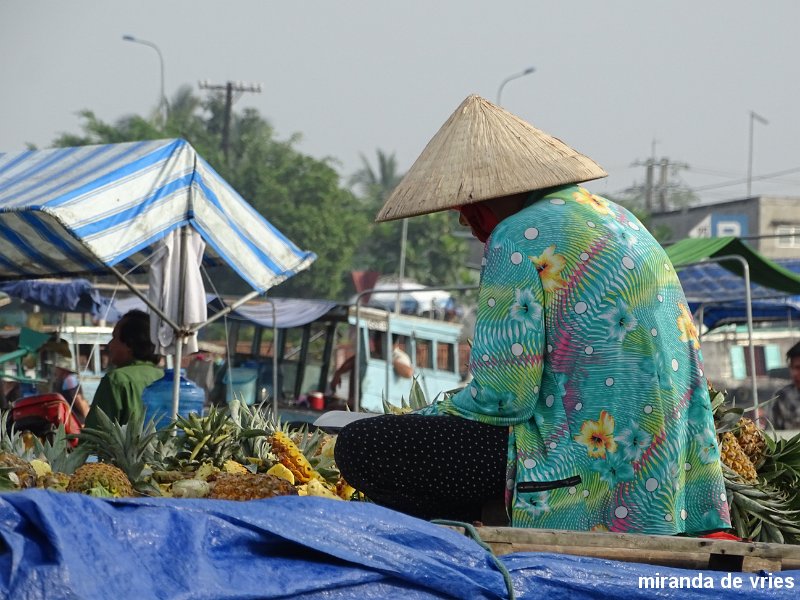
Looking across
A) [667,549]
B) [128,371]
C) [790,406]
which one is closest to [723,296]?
[790,406]

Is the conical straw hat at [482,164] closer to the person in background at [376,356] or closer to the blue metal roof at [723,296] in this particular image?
the blue metal roof at [723,296]

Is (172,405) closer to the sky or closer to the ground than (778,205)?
closer to the ground

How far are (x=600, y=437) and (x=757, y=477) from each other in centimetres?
144

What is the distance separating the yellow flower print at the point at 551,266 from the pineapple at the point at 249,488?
3.05 ft

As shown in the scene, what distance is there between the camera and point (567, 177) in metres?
2.63

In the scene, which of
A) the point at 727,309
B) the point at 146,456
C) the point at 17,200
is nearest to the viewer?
the point at 146,456

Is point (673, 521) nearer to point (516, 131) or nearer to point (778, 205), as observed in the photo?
point (516, 131)

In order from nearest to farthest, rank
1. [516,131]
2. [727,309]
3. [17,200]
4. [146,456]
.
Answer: [516,131]
[146,456]
[17,200]
[727,309]

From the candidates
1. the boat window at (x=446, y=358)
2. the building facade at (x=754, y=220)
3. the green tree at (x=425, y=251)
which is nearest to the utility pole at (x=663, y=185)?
the building facade at (x=754, y=220)

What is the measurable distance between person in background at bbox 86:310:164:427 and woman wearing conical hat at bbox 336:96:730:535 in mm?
3483

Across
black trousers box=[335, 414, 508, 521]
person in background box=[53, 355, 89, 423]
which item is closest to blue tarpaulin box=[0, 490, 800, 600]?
black trousers box=[335, 414, 508, 521]

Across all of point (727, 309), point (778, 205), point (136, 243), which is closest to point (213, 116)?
point (778, 205)

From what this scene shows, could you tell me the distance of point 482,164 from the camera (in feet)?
8.91

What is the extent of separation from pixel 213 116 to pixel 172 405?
4573 centimetres
